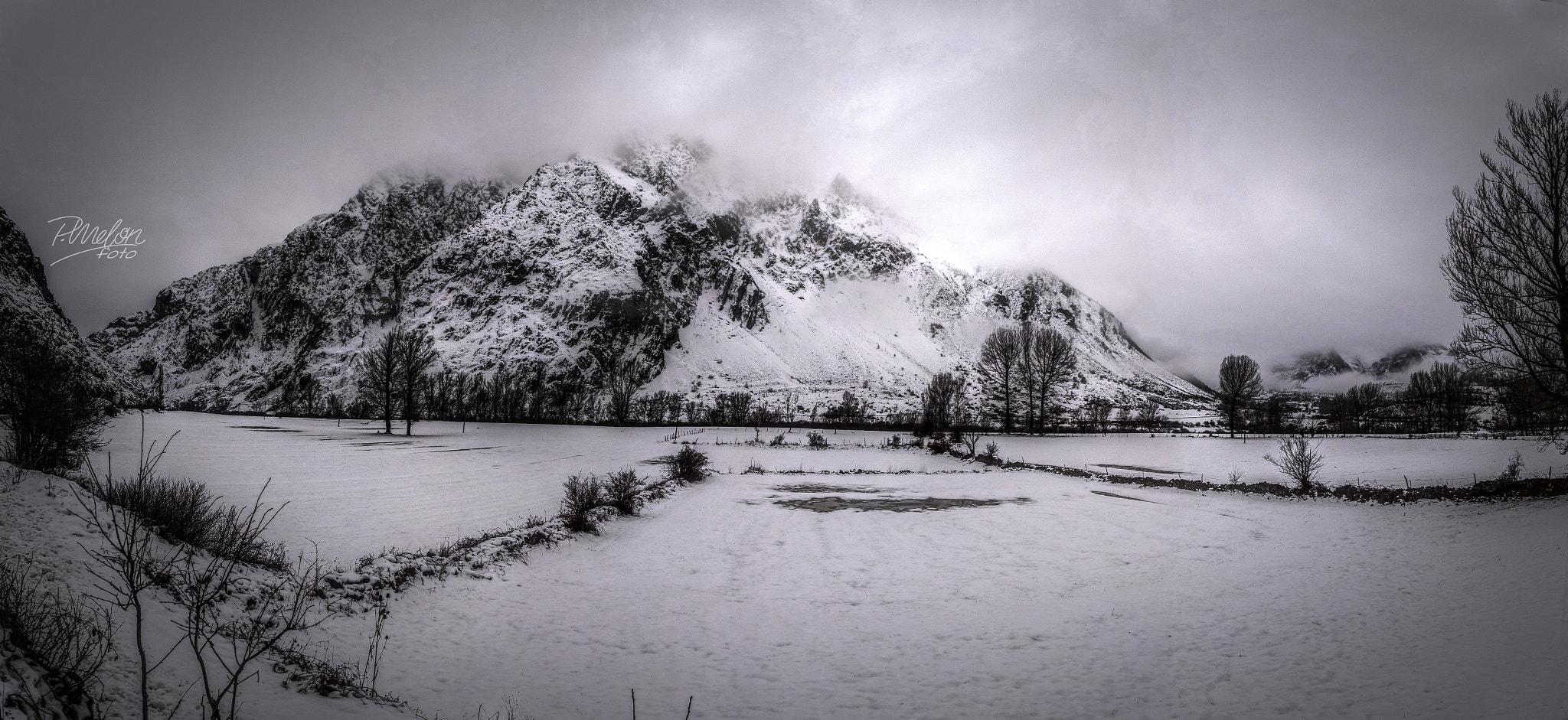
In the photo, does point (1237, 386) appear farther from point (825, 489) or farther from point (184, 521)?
point (184, 521)

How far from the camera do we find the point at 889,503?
2234 cm

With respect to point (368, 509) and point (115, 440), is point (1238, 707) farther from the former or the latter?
point (115, 440)

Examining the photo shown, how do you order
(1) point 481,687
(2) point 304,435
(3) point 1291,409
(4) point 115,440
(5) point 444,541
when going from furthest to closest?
(3) point 1291,409 → (2) point 304,435 → (4) point 115,440 → (5) point 444,541 → (1) point 481,687

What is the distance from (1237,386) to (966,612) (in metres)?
82.7

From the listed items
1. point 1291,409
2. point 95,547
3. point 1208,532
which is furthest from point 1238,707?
point 1291,409

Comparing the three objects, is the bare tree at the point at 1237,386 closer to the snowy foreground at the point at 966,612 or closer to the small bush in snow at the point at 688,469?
the snowy foreground at the point at 966,612

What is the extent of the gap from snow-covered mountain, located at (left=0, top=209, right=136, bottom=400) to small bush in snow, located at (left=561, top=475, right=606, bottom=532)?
56.5 ft

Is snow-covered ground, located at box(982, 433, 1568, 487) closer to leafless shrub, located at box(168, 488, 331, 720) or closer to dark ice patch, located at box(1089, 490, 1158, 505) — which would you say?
dark ice patch, located at box(1089, 490, 1158, 505)

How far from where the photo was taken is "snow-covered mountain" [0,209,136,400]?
23984 millimetres

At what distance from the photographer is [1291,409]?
6816 inches

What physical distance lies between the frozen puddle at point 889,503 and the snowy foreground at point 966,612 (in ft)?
3.88

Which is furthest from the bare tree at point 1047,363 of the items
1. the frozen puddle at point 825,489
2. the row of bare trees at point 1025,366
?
the frozen puddle at point 825,489

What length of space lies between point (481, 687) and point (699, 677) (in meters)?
2.74

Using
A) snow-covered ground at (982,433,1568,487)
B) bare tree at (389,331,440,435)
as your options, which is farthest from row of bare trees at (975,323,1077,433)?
bare tree at (389,331,440,435)
